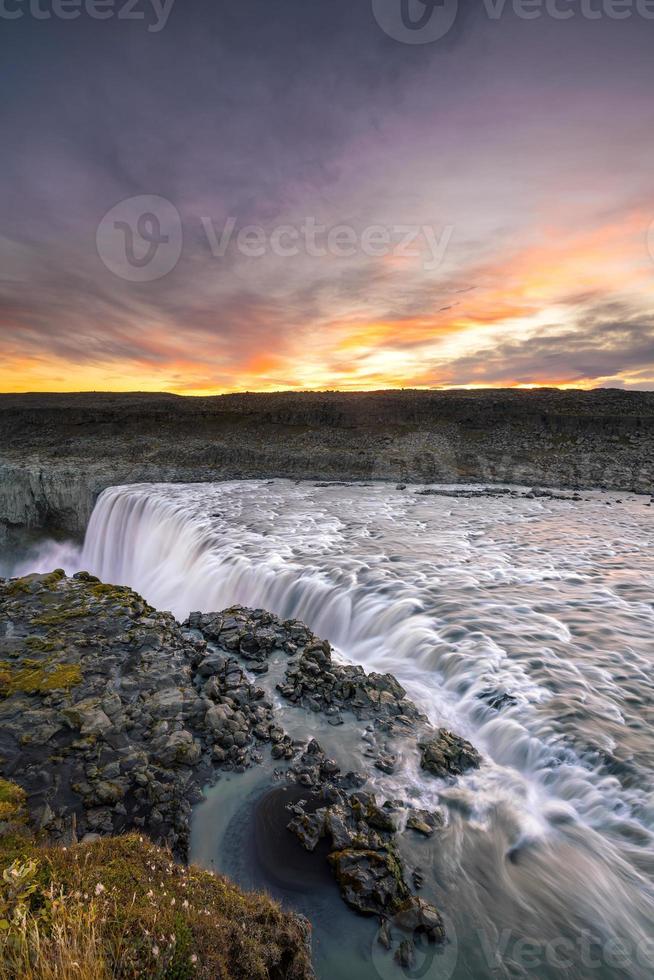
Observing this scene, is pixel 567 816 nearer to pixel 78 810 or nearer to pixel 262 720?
pixel 262 720

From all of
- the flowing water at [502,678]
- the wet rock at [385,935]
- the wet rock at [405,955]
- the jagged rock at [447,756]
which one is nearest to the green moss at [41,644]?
the flowing water at [502,678]

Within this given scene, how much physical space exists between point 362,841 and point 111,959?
350cm

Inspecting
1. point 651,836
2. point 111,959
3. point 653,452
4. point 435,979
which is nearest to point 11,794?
point 111,959

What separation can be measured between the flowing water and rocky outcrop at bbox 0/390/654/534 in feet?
55.8

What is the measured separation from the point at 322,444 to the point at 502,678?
4268cm

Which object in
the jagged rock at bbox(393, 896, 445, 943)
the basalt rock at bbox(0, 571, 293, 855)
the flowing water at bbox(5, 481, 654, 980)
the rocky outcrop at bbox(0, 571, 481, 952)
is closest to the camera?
the jagged rock at bbox(393, 896, 445, 943)

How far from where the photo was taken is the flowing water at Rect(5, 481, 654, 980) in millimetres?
4949

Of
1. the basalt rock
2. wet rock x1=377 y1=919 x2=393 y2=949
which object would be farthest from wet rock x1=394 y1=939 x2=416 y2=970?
the basalt rock

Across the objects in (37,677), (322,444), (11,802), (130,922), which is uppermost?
(322,444)

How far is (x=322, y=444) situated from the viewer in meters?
50.8

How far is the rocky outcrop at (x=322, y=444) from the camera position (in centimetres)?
3816

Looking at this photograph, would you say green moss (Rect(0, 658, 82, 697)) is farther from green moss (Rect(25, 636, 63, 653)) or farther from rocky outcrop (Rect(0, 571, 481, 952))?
green moss (Rect(25, 636, 63, 653))

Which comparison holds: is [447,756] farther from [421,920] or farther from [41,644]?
[41,644]

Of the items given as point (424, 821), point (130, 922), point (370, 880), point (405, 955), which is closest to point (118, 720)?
point (370, 880)
